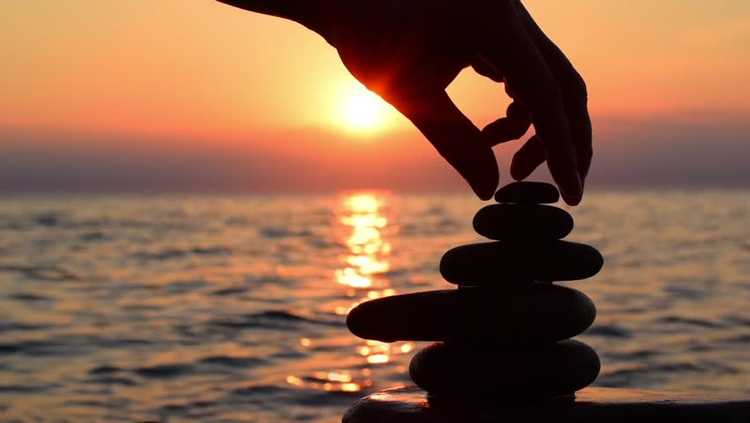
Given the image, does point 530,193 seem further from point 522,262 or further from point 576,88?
point 576,88

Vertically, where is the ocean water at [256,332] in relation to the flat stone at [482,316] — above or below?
above

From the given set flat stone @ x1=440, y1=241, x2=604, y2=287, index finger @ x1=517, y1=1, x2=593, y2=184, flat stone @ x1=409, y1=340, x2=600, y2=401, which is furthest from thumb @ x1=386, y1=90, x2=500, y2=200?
flat stone @ x1=409, y1=340, x2=600, y2=401

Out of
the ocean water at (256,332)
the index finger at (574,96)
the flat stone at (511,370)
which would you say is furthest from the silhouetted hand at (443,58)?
the ocean water at (256,332)

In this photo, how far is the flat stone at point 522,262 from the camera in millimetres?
3432

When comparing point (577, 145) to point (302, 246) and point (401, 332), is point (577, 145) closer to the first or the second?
point (401, 332)

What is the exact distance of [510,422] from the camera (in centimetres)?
328

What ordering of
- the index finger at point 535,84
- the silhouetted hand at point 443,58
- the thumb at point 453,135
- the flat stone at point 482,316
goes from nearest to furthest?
the silhouetted hand at point 443,58 → the index finger at point 535,84 → the thumb at point 453,135 → the flat stone at point 482,316

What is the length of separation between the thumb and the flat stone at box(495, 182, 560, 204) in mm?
1063

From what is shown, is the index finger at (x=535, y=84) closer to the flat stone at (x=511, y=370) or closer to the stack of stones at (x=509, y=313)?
the stack of stones at (x=509, y=313)

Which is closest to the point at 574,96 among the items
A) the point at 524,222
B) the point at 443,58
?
the point at 443,58

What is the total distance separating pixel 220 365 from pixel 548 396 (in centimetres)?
670

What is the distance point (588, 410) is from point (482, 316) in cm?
47

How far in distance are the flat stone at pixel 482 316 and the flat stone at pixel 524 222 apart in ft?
0.63

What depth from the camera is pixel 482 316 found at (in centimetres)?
343
